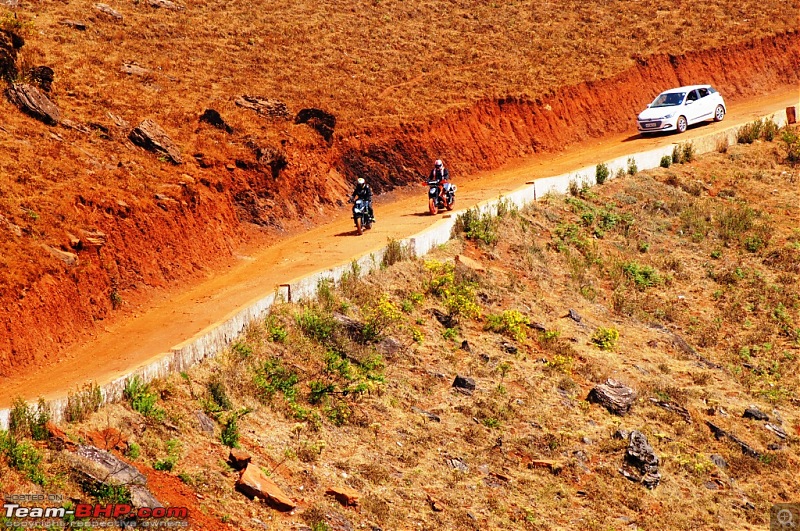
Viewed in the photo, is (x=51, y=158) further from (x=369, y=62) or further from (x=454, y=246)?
(x=369, y=62)

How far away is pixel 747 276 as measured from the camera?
25703 mm

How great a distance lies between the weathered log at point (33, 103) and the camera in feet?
73.0

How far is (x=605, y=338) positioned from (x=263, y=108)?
1278cm

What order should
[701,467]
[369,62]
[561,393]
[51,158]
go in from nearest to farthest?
[701,467] → [561,393] → [51,158] → [369,62]

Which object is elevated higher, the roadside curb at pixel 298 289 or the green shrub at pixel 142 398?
the roadside curb at pixel 298 289

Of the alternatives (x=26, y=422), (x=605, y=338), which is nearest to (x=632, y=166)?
(x=605, y=338)

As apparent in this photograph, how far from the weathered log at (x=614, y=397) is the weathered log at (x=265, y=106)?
1379cm

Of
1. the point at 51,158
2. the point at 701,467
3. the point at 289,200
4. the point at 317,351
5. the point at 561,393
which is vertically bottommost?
the point at 701,467

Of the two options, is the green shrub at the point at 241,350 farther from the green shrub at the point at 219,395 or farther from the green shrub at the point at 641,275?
the green shrub at the point at 641,275

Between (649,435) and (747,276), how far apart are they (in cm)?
1003

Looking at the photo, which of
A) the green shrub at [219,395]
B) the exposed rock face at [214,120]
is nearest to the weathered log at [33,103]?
the exposed rock face at [214,120]

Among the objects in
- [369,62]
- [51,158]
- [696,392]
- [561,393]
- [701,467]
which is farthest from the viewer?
[369,62]

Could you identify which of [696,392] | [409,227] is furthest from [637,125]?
[696,392]

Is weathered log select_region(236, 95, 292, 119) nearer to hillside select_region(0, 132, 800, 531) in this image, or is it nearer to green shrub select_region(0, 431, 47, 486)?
hillside select_region(0, 132, 800, 531)
